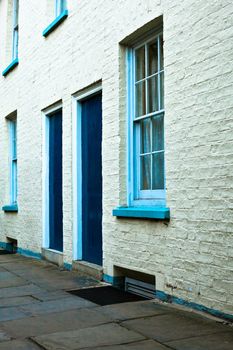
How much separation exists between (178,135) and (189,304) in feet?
5.72

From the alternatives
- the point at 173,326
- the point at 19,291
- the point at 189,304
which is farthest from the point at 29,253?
the point at 173,326

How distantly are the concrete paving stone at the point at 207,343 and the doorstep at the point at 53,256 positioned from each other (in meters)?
4.58

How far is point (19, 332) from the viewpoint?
4.76m

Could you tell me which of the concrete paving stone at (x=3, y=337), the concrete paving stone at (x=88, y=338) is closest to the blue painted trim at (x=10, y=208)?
the concrete paving stone at (x=3, y=337)

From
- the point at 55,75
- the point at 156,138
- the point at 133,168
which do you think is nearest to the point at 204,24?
the point at 156,138

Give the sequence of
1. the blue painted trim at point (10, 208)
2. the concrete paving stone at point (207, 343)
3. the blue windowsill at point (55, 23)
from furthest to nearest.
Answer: the blue painted trim at point (10, 208) < the blue windowsill at point (55, 23) < the concrete paving stone at point (207, 343)

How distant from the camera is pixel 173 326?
4.77 meters

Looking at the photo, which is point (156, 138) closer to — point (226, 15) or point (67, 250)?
point (226, 15)

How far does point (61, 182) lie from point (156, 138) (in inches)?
126

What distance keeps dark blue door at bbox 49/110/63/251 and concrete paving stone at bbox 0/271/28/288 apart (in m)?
1.21

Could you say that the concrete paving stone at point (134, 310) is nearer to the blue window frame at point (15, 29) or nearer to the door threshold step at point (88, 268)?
the door threshold step at point (88, 268)

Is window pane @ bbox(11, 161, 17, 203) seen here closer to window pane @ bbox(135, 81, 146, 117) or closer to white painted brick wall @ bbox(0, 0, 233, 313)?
white painted brick wall @ bbox(0, 0, 233, 313)

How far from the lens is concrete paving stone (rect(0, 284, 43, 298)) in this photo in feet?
21.6

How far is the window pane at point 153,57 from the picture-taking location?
6.43 m
